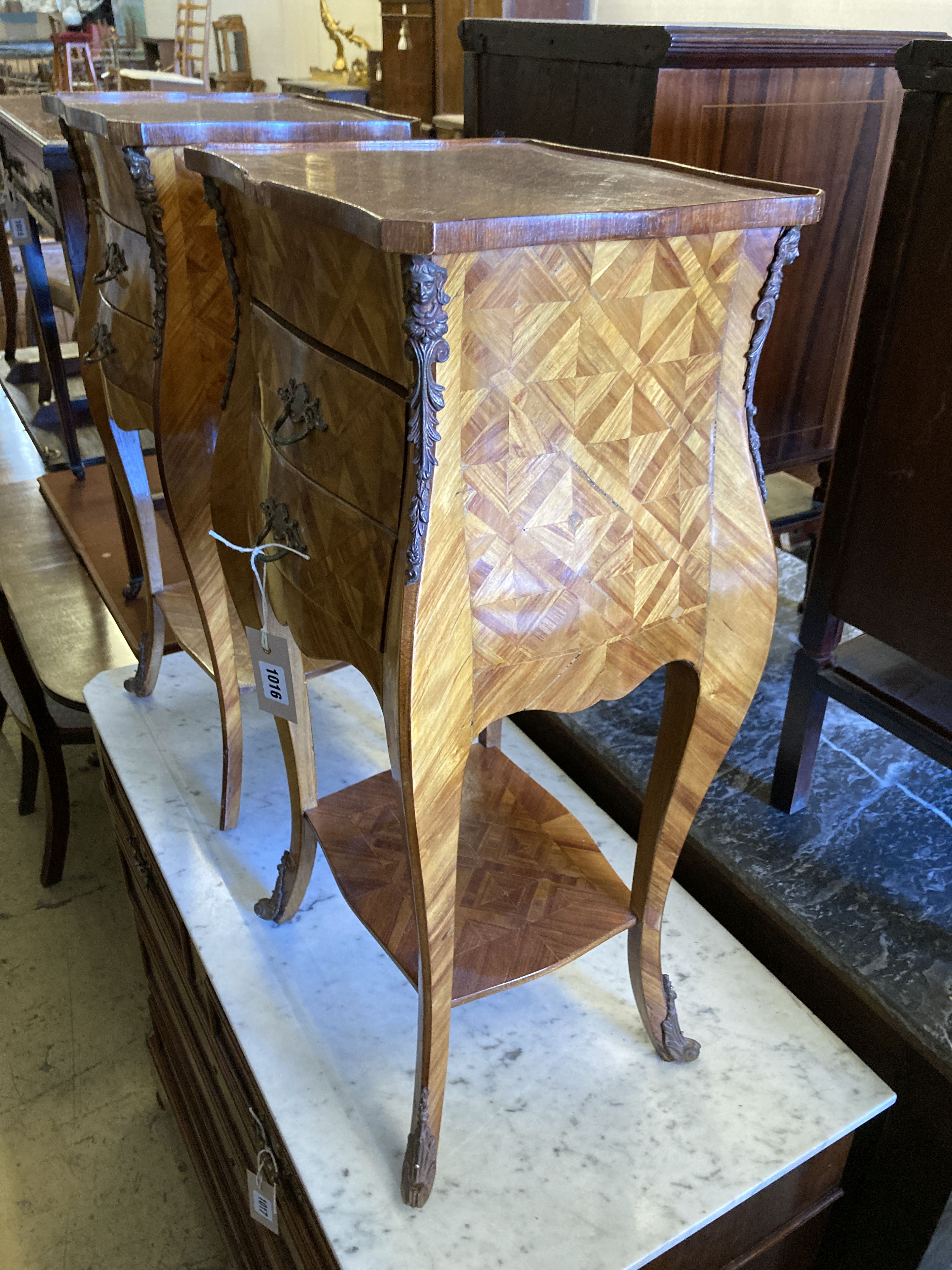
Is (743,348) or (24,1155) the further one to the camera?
(24,1155)

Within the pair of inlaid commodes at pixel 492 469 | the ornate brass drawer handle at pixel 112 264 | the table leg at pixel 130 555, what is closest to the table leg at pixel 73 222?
the table leg at pixel 130 555

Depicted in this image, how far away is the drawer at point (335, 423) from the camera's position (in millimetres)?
722

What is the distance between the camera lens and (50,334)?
8.54ft

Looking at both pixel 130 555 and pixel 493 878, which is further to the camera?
pixel 130 555

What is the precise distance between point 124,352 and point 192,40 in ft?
25.3

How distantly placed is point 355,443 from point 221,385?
1.97 feet

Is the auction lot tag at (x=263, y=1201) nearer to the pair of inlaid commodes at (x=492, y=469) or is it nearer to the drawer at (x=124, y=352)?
the pair of inlaid commodes at (x=492, y=469)

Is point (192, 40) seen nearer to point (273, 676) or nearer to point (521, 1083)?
point (273, 676)

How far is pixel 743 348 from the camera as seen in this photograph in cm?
79

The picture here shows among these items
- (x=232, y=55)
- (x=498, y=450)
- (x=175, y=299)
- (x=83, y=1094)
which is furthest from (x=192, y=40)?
(x=498, y=450)

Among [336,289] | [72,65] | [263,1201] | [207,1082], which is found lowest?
[207,1082]

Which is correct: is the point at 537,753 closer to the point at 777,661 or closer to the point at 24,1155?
the point at 777,661

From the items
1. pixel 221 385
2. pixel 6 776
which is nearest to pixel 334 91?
pixel 6 776

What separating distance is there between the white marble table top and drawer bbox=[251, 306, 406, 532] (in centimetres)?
63
